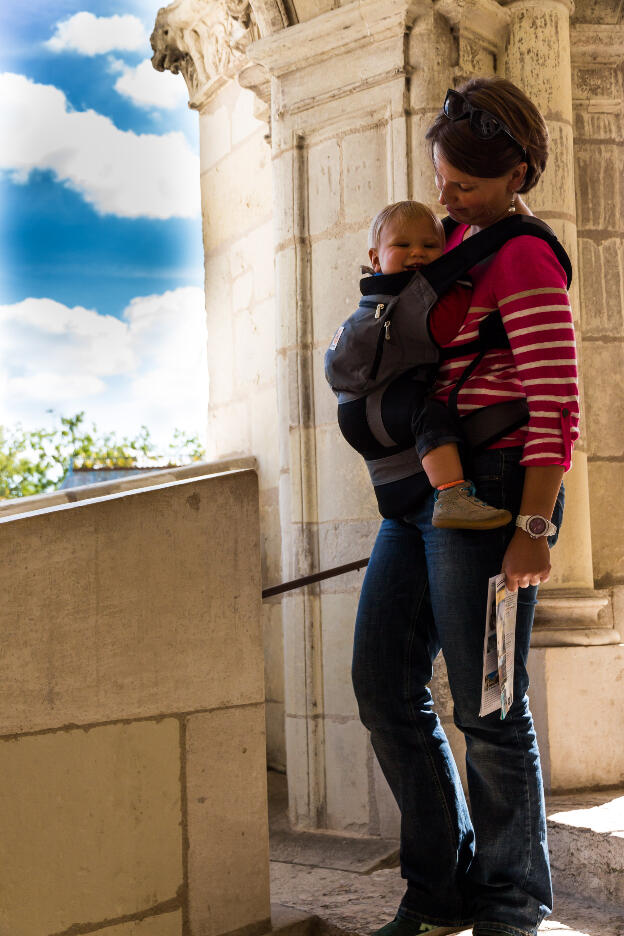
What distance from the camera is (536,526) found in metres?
1.54

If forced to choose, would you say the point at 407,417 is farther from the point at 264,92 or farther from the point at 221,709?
the point at 264,92

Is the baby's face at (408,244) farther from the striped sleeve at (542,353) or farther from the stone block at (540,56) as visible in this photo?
the stone block at (540,56)

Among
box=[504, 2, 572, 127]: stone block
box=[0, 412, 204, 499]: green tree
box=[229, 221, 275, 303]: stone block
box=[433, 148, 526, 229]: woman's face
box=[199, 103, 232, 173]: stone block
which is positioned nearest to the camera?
box=[433, 148, 526, 229]: woman's face

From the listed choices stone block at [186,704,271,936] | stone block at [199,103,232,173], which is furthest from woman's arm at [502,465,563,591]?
stone block at [199,103,232,173]

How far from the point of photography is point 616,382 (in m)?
3.10

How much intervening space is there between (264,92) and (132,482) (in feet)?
4.38

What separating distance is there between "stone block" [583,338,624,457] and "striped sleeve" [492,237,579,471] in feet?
5.20

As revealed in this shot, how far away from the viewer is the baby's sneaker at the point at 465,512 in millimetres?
1515

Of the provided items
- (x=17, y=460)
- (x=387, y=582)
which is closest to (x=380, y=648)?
(x=387, y=582)

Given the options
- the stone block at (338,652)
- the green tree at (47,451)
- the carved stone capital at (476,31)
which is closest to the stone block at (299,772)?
the stone block at (338,652)

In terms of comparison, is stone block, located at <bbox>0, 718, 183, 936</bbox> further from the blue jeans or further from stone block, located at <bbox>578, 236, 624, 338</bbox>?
stone block, located at <bbox>578, 236, 624, 338</bbox>

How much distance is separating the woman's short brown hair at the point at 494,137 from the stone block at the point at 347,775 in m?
1.62

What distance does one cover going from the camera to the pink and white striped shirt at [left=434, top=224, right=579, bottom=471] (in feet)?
5.00

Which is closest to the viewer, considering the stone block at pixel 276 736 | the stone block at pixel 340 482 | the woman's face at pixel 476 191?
the woman's face at pixel 476 191
